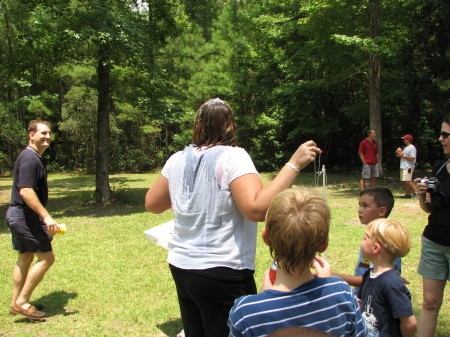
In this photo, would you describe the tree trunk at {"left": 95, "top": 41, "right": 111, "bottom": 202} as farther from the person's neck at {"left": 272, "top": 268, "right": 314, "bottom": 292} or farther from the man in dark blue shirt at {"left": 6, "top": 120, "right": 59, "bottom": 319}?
the person's neck at {"left": 272, "top": 268, "right": 314, "bottom": 292}

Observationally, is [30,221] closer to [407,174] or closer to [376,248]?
[376,248]

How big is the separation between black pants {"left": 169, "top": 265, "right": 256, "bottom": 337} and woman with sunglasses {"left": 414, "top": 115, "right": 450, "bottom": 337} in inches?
62.9

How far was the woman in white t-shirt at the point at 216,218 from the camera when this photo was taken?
6.10ft

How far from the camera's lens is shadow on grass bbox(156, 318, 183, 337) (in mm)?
3688

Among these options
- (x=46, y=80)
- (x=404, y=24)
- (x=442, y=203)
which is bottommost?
(x=442, y=203)

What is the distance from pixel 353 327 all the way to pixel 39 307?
3759 mm

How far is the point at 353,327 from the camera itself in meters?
1.53

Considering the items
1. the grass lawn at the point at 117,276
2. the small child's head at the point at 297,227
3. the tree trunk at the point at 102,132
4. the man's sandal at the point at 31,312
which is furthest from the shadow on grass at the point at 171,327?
the tree trunk at the point at 102,132

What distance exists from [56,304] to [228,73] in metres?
18.7

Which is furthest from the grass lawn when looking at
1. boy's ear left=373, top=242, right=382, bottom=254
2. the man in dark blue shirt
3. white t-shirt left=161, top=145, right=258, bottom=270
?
white t-shirt left=161, top=145, right=258, bottom=270

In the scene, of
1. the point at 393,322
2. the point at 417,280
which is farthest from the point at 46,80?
the point at 393,322

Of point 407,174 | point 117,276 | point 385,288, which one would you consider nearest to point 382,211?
point 385,288

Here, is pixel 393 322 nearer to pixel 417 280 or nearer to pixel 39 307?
pixel 417 280

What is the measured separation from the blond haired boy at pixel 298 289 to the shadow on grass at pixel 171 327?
2431 millimetres
